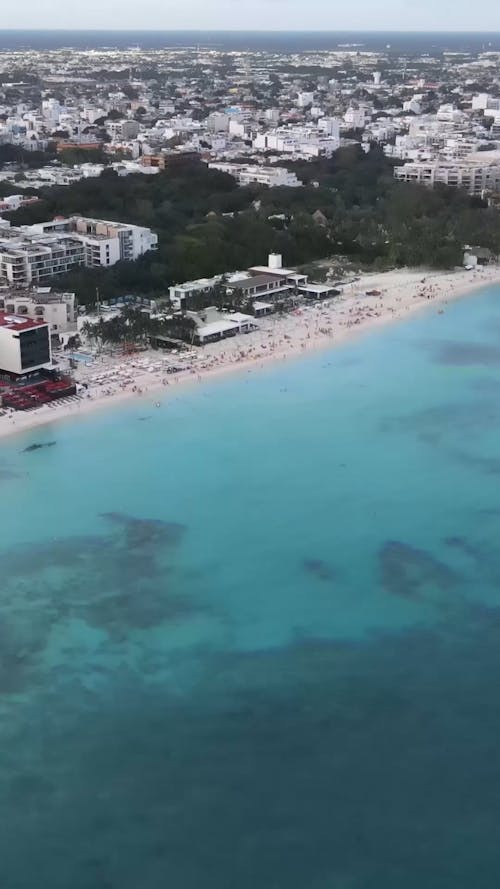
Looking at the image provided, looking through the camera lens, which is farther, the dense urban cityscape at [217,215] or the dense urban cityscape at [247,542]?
the dense urban cityscape at [217,215]

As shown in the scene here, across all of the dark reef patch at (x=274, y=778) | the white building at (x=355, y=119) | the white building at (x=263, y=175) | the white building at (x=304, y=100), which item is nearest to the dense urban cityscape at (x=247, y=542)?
the dark reef patch at (x=274, y=778)

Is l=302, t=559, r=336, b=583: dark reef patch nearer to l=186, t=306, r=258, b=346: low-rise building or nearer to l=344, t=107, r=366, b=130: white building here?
l=186, t=306, r=258, b=346: low-rise building

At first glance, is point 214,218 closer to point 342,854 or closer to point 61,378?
point 61,378

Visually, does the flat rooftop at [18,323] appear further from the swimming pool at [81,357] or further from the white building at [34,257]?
the white building at [34,257]

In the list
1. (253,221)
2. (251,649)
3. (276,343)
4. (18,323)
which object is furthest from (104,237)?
(251,649)

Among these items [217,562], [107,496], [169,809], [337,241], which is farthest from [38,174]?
[169,809]

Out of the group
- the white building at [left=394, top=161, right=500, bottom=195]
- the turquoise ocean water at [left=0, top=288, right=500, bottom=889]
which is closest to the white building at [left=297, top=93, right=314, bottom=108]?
the white building at [left=394, top=161, right=500, bottom=195]
